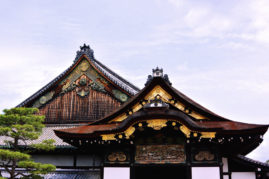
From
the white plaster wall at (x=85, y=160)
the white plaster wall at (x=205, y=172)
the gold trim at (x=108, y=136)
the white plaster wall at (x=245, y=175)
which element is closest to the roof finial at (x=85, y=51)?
the white plaster wall at (x=85, y=160)

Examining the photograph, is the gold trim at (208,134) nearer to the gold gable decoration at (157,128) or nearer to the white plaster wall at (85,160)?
the gold gable decoration at (157,128)

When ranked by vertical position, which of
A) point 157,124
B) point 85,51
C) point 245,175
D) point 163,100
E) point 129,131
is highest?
point 85,51

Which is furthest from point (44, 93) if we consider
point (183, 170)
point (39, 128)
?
point (183, 170)

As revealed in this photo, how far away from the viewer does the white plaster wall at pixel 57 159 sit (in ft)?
47.0

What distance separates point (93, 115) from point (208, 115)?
7.55 metres

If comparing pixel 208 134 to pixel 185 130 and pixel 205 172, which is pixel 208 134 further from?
pixel 205 172

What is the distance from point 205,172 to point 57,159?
25.8 feet

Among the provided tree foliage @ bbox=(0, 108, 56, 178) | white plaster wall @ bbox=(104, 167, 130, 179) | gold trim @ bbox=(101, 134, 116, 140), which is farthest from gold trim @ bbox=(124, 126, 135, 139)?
tree foliage @ bbox=(0, 108, 56, 178)

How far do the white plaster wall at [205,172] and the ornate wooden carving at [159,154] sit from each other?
645mm

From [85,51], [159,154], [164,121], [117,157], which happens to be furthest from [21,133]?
[85,51]

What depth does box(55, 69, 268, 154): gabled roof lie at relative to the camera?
33.3ft

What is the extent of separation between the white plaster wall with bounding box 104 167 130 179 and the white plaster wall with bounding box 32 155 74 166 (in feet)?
11.3

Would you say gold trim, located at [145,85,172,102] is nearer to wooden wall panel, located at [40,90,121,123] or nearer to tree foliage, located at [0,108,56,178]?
tree foliage, located at [0,108,56,178]

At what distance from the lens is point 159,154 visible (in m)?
11.3
